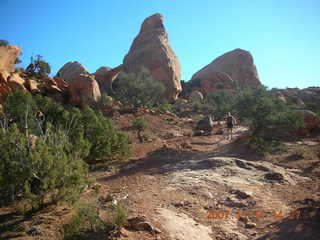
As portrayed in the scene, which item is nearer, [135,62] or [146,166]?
[146,166]

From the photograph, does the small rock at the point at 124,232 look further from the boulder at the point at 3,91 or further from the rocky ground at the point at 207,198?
the boulder at the point at 3,91

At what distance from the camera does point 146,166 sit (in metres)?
7.92

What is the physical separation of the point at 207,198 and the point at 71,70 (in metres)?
34.9

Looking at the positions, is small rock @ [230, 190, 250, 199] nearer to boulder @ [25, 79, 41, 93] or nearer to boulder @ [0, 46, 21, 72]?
boulder @ [25, 79, 41, 93]

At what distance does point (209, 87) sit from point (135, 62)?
14.8 metres

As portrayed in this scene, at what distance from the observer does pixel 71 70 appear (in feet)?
116

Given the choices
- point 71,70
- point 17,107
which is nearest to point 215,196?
point 17,107

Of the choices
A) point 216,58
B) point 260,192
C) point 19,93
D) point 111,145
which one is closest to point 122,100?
point 19,93

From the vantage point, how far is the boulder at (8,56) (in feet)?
57.8

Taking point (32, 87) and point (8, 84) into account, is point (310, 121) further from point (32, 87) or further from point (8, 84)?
point (8, 84)

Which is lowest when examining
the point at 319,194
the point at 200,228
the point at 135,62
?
the point at 319,194

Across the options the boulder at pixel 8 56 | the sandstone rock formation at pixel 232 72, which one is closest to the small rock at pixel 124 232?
the boulder at pixel 8 56

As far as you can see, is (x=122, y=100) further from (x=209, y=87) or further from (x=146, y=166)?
(x=209, y=87)
